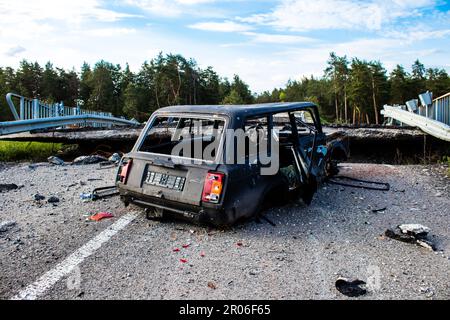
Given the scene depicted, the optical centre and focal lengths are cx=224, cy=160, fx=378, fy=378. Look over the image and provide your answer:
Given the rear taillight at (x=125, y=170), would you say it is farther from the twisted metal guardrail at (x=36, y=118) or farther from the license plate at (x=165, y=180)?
the twisted metal guardrail at (x=36, y=118)

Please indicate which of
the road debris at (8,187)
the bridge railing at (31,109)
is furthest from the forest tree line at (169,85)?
the road debris at (8,187)

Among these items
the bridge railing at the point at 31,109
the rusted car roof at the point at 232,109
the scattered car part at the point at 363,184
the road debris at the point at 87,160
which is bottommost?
the scattered car part at the point at 363,184

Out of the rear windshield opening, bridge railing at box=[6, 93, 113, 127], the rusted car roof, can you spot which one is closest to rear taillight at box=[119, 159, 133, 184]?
the rear windshield opening

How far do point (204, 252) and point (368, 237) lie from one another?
1.97m

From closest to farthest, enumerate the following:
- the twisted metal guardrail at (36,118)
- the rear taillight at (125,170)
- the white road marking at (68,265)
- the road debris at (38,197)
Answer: the white road marking at (68,265)
the rear taillight at (125,170)
the road debris at (38,197)
the twisted metal guardrail at (36,118)

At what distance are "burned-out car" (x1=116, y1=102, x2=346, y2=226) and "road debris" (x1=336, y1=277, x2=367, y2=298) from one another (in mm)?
1350

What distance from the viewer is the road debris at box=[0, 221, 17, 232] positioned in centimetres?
445

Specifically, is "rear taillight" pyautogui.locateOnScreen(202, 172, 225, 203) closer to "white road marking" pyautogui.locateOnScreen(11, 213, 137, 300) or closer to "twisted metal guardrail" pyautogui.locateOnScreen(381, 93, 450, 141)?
"white road marking" pyautogui.locateOnScreen(11, 213, 137, 300)

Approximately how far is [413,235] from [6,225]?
15.7ft

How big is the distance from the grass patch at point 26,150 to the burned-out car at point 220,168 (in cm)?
691

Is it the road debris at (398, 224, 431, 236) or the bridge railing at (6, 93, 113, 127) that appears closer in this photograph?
the road debris at (398, 224, 431, 236)

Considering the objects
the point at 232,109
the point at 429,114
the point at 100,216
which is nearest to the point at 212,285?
the point at 232,109

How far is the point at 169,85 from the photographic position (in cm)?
6056

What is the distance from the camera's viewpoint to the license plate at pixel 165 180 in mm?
4320
